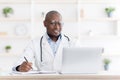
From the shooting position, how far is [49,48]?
9.12ft

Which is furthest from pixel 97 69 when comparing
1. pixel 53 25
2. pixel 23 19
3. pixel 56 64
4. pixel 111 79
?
pixel 23 19

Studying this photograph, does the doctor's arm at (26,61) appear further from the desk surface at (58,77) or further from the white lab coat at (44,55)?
the desk surface at (58,77)

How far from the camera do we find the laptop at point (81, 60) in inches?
81.9

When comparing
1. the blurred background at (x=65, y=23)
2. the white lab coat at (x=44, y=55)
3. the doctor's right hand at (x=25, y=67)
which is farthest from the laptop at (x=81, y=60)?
the blurred background at (x=65, y=23)

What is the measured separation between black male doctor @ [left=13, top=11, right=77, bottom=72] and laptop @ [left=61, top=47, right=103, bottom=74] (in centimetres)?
57

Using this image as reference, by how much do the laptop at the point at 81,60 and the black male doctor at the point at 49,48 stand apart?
1.87 feet

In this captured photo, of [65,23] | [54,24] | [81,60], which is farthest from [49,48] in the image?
[65,23]

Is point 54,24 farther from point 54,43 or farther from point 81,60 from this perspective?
point 81,60

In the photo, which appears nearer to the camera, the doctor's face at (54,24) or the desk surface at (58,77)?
the desk surface at (58,77)

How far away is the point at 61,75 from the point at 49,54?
0.73 m

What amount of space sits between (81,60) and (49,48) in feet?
2.38

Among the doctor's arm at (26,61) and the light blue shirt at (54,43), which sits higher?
the light blue shirt at (54,43)

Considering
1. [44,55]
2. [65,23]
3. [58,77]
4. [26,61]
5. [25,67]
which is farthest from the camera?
[65,23]

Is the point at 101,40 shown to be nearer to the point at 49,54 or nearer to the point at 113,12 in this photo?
the point at 113,12
